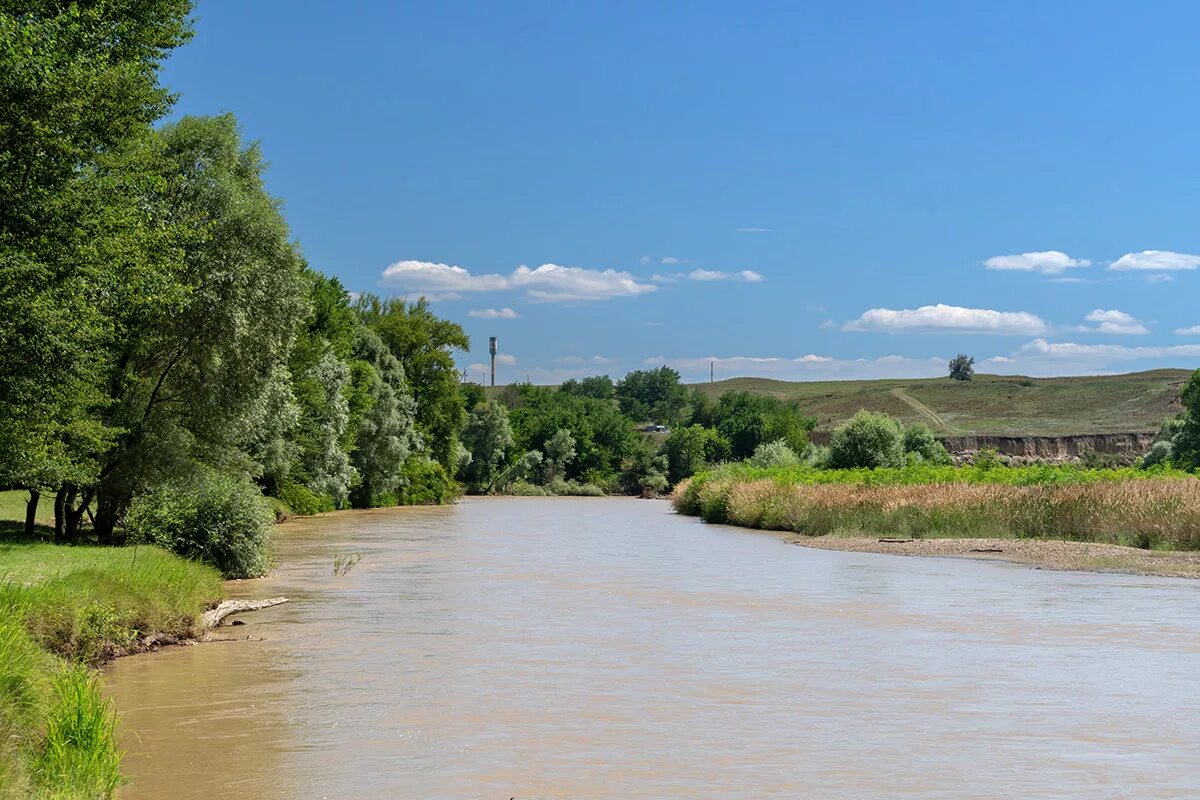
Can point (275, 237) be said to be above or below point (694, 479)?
above

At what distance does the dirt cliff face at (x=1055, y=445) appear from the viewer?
12300 cm

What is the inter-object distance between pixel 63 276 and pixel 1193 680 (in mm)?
18530

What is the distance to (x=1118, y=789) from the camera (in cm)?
1188

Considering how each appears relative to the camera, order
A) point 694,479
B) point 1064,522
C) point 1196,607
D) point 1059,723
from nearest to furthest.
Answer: point 1059,723 → point 1196,607 → point 1064,522 → point 694,479

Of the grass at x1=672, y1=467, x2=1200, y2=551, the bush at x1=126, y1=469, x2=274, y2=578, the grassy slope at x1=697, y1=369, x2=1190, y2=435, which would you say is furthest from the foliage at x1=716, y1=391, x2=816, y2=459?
the bush at x1=126, y1=469, x2=274, y2=578

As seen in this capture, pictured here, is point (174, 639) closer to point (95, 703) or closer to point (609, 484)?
point (95, 703)

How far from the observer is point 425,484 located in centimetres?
8644

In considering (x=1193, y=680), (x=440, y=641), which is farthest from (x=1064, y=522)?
(x=440, y=641)

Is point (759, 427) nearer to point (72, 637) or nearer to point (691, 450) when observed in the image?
point (691, 450)

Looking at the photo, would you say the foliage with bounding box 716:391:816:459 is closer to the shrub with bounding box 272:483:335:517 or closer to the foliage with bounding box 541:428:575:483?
the foliage with bounding box 541:428:575:483

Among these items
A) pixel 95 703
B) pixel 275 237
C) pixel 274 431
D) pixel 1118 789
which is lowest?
pixel 1118 789

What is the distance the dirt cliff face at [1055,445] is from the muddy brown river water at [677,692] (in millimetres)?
98176

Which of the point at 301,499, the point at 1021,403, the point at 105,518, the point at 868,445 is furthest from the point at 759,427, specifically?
the point at 105,518

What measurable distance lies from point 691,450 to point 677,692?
10460 centimetres
